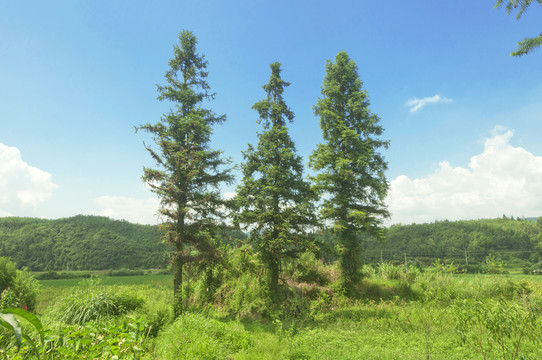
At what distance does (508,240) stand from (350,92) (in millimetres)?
44653

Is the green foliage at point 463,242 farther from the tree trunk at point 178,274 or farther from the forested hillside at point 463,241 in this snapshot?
the tree trunk at point 178,274

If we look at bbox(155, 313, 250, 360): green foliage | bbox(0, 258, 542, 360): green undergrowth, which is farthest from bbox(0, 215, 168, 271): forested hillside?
bbox(155, 313, 250, 360): green foliage

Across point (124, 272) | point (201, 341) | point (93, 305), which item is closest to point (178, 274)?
point (93, 305)

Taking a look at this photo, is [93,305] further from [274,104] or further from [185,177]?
[274,104]

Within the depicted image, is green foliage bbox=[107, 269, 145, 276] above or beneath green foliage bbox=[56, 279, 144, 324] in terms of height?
beneath

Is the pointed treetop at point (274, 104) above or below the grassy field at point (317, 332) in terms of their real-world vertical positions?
above

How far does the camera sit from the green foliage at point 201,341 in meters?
4.98

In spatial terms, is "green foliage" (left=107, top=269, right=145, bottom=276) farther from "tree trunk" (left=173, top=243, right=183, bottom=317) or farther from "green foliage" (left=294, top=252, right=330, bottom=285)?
"green foliage" (left=294, top=252, right=330, bottom=285)

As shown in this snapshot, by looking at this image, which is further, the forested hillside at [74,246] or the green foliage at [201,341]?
the forested hillside at [74,246]

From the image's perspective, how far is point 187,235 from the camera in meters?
9.88

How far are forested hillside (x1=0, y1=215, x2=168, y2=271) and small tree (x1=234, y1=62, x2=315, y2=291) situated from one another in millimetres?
30436

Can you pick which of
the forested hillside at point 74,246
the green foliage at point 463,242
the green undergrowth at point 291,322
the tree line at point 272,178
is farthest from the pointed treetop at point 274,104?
the forested hillside at point 74,246

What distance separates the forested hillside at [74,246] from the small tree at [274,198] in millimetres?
30436

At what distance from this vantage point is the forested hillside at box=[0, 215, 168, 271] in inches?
1572
